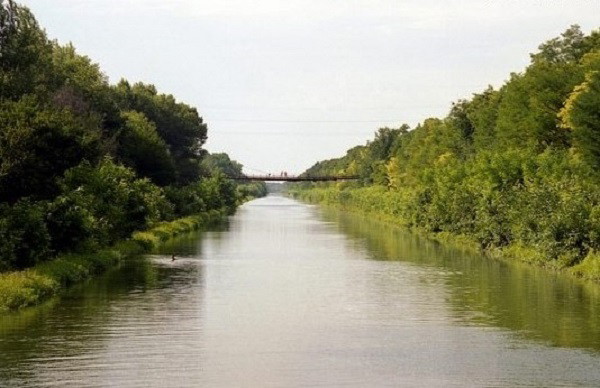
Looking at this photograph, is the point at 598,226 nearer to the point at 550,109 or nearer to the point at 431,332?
the point at 431,332

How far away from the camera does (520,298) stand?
44719 millimetres

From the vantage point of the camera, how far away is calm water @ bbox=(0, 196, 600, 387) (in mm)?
27562

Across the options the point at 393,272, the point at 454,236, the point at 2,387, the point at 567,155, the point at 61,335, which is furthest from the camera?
the point at 454,236

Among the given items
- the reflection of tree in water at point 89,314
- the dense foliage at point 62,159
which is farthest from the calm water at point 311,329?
the dense foliage at point 62,159

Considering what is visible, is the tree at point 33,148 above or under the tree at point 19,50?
under

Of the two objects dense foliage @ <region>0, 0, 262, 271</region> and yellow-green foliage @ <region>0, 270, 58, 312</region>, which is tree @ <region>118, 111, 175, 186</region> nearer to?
dense foliage @ <region>0, 0, 262, 271</region>

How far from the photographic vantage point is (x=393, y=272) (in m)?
57.7

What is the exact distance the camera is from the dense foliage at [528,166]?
187 feet

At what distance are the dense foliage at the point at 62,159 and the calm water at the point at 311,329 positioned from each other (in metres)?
3.56

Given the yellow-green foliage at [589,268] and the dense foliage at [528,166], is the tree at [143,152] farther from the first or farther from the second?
the yellow-green foliage at [589,268]

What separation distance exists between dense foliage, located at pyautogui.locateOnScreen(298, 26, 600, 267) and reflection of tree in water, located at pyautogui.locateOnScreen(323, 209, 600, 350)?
2.90 meters

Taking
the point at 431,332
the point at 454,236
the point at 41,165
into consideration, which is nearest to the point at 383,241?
the point at 454,236

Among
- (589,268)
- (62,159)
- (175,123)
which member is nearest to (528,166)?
(589,268)

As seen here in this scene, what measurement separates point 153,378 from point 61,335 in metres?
8.32
